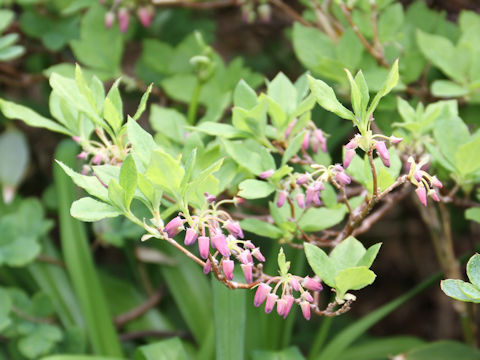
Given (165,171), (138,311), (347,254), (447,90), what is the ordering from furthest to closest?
1. (138,311)
2. (447,90)
3. (347,254)
4. (165,171)

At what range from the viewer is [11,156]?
4.69 ft

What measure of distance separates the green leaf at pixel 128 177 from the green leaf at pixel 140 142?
0.13 ft

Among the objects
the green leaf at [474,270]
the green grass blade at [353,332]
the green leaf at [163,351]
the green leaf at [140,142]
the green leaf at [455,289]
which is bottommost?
the green grass blade at [353,332]

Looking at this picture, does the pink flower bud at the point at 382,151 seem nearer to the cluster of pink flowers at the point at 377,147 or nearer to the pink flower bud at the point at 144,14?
the cluster of pink flowers at the point at 377,147

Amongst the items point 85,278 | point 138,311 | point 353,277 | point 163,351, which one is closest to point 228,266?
point 353,277

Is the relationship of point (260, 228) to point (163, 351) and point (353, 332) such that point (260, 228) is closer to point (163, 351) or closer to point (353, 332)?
point (163, 351)

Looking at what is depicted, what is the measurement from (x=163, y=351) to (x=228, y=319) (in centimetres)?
16

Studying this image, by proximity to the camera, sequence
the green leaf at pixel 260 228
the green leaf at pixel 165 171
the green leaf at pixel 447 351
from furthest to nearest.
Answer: the green leaf at pixel 447 351 < the green leaf at pixel 260 228 < the green leaf at pixel 165 171

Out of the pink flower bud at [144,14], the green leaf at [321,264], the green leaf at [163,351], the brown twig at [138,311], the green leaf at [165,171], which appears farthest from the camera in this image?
the brown twig at [138,311]

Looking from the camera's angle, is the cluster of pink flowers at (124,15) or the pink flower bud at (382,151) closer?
the pink flower bud at (382,151)

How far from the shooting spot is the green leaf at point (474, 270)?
664 mm

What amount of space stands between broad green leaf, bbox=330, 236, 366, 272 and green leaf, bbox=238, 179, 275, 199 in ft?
0.37

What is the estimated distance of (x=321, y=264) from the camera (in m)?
0.69

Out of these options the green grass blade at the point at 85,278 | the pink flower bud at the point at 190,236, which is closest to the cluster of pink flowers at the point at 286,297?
the pink flower bud at the point at 190,236
